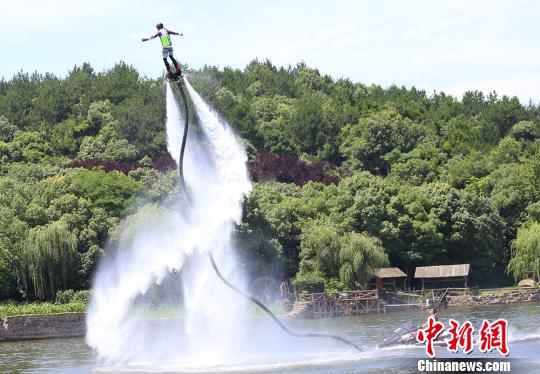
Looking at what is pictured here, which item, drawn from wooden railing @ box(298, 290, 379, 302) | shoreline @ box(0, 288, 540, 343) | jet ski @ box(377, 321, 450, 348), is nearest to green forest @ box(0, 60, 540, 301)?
wooden railing @ box(298, 290, 379, 302)

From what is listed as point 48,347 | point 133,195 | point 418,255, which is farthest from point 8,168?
point 48,347

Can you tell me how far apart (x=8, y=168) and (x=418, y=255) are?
44.7m

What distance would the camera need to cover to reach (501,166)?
331 feet

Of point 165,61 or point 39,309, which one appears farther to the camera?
point 39,309

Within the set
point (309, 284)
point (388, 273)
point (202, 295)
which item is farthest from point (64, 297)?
point (202, 295)

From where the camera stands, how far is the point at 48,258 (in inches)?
2761

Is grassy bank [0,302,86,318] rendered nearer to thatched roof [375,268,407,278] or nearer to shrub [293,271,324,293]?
shrub [293,271,324,293]

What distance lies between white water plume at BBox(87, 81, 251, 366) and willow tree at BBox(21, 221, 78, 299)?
1481cm

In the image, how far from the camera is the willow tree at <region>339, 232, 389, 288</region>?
245 ft

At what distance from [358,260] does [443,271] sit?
9456mm

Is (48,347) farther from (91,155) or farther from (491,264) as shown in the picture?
(91,155)

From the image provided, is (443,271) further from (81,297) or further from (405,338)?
(405,338)

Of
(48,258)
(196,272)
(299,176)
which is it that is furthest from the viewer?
(299,176)

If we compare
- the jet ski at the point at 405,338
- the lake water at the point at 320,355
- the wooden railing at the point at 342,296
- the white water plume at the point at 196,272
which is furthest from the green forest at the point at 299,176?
the jet ski at the point at 405,338
